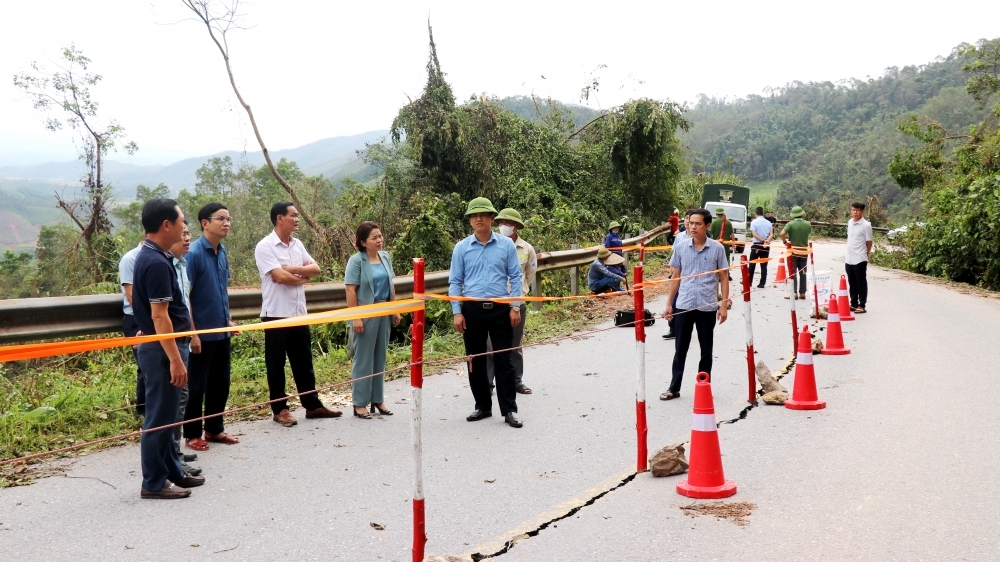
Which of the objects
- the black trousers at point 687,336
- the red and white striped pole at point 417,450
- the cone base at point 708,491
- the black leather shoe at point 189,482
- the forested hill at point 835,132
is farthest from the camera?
the forested hill at point 835,132

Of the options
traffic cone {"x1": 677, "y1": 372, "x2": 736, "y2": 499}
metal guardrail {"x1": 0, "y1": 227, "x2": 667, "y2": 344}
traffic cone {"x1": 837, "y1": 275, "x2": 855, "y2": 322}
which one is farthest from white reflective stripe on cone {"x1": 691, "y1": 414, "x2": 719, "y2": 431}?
traffic cone {"x1": 837, "y1": 275, "x2": 855, "y2": 322}

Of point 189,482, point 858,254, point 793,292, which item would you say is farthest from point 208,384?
point 858,254

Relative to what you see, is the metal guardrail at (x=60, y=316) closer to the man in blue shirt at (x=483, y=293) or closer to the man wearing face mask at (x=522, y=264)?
the man in blue shirt at (x=483, y=293)

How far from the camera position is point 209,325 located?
6.37 metres

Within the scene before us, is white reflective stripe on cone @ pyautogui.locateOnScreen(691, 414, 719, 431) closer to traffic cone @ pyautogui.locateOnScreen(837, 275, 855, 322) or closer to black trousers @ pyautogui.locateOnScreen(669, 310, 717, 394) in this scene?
black trousers @ pyautogui.locateOnScreen(669, 310, 717, 394)

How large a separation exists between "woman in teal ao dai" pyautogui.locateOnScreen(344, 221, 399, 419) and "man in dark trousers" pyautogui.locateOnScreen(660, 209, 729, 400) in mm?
2747

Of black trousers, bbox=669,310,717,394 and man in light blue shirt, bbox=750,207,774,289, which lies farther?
man in light blue shirt, bbox=750,207,774,289

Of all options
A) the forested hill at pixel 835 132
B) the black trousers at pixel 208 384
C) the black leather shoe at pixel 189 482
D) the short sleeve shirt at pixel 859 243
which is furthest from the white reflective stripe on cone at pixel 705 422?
the forested hill at pixel 835 132

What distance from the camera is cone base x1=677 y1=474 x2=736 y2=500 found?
16.7ft

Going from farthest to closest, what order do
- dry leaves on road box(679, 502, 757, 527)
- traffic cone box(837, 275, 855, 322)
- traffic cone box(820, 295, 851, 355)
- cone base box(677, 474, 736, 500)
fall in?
traffic cone box(837, 275, 855, 322) < traffic cone box(820, 295, 851, 355) < cone base box(677, 474, 736, 500) < dry leaves on road box(679, 502, 757, 527)

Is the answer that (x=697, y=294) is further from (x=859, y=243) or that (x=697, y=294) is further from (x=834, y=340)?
(x=859, y=243)

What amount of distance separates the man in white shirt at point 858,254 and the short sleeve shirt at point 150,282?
1220cm

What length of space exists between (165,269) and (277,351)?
7.06 ft

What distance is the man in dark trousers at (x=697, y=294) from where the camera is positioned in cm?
808
